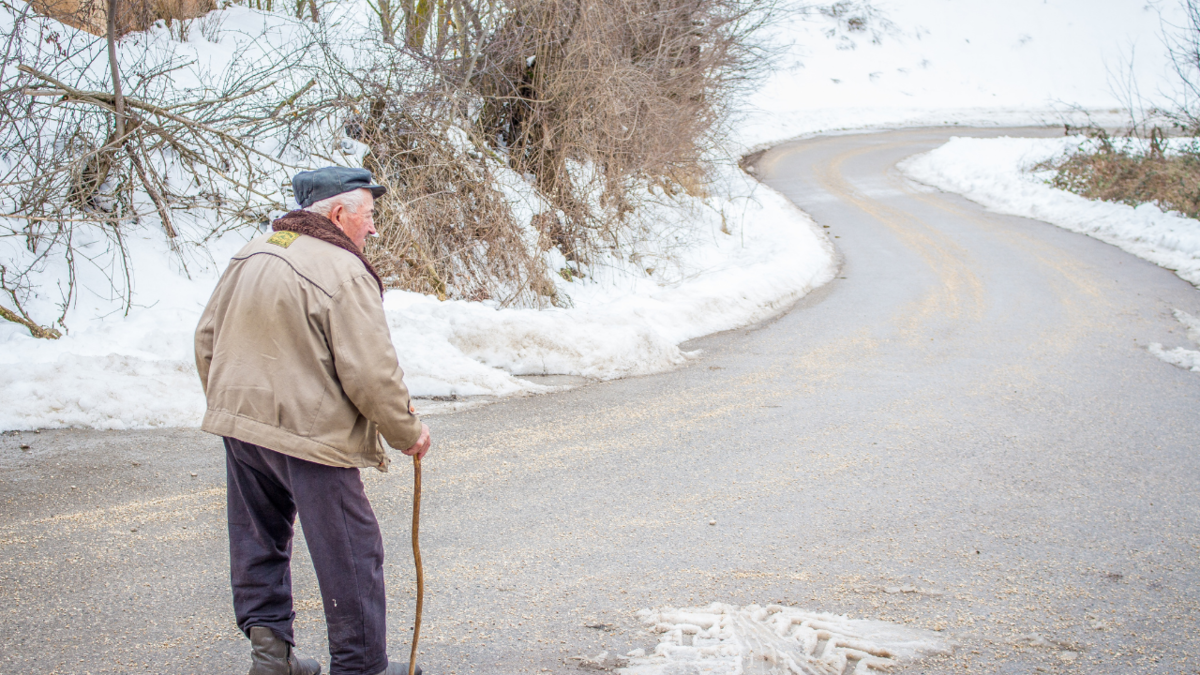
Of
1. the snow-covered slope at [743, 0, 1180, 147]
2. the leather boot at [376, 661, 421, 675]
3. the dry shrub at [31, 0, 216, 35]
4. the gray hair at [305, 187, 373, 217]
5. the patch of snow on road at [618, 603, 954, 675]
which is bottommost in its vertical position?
the patch of snow on road at [618, 603, 954, 675]

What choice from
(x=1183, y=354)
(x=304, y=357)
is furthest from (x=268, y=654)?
(x=1183, y=354)

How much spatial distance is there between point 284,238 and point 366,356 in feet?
1.53

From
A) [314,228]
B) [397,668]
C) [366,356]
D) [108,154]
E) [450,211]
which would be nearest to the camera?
[366,356]

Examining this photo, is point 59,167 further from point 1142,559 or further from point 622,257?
point 1142,559

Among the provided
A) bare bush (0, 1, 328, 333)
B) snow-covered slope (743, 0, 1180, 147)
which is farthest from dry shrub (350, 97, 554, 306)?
snow-covered slope (743, 0, 1180, 147)

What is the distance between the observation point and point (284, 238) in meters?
2.48

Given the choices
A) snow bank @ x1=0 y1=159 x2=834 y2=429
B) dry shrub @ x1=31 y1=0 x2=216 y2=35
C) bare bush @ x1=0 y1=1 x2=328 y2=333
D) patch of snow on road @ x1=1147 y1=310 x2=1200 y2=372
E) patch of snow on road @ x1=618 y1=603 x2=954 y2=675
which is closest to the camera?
patch of snow on road @ x1=618 y1=603 x2=954 y2=675

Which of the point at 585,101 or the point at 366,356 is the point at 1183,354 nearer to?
the point at 585,101

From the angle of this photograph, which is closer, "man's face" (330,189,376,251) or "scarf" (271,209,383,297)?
"scarf" (271,209,383,297)

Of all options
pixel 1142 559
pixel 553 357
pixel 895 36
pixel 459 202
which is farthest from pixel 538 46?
pixel 895 36

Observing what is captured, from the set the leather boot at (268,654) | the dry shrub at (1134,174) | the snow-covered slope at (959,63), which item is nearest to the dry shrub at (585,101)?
the leather boot at (268,654)

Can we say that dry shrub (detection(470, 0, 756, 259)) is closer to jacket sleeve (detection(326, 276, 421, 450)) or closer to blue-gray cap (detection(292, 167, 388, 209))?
blue-gray cap (detection(292, 167, 388, 209))

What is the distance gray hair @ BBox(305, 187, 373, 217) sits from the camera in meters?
2.60

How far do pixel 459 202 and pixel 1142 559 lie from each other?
7.63 meters
